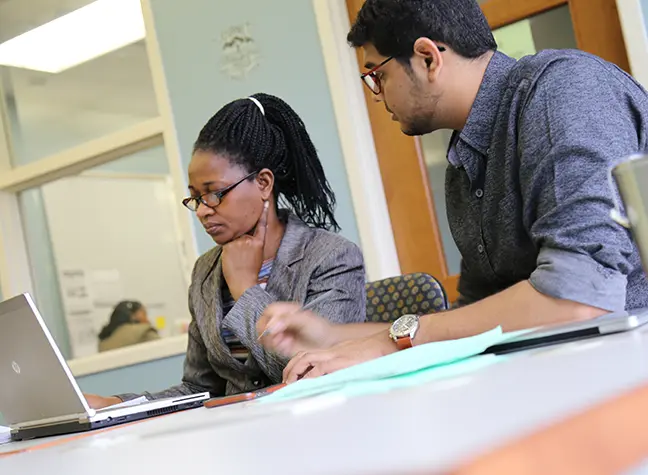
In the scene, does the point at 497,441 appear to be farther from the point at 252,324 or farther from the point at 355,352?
the point at 252,324

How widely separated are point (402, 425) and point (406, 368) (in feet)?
1.15

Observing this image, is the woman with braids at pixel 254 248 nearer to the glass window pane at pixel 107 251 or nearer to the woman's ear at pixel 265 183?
the woman's ear at pixel 265 183

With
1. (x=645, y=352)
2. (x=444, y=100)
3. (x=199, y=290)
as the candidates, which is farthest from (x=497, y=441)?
(x=199, y=290)

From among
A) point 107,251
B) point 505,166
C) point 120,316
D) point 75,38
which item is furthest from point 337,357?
point 107,251

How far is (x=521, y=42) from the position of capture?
9.04 feet

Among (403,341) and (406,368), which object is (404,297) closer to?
(403,341)

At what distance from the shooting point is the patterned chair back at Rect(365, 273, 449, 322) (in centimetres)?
167

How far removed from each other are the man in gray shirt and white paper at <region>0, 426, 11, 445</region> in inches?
21.3

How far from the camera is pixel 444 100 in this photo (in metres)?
1.48

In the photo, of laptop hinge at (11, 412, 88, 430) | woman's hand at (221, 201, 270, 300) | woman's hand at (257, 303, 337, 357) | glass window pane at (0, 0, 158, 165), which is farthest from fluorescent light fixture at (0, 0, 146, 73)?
woman's hand at (257, 303, 337, 357)

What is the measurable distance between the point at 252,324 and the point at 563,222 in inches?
27.8

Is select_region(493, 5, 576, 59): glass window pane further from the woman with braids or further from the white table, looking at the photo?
the white table

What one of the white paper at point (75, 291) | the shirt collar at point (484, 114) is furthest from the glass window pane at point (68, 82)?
the shirt collar at point (484, 114)

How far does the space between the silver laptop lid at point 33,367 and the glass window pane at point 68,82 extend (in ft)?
8.66
